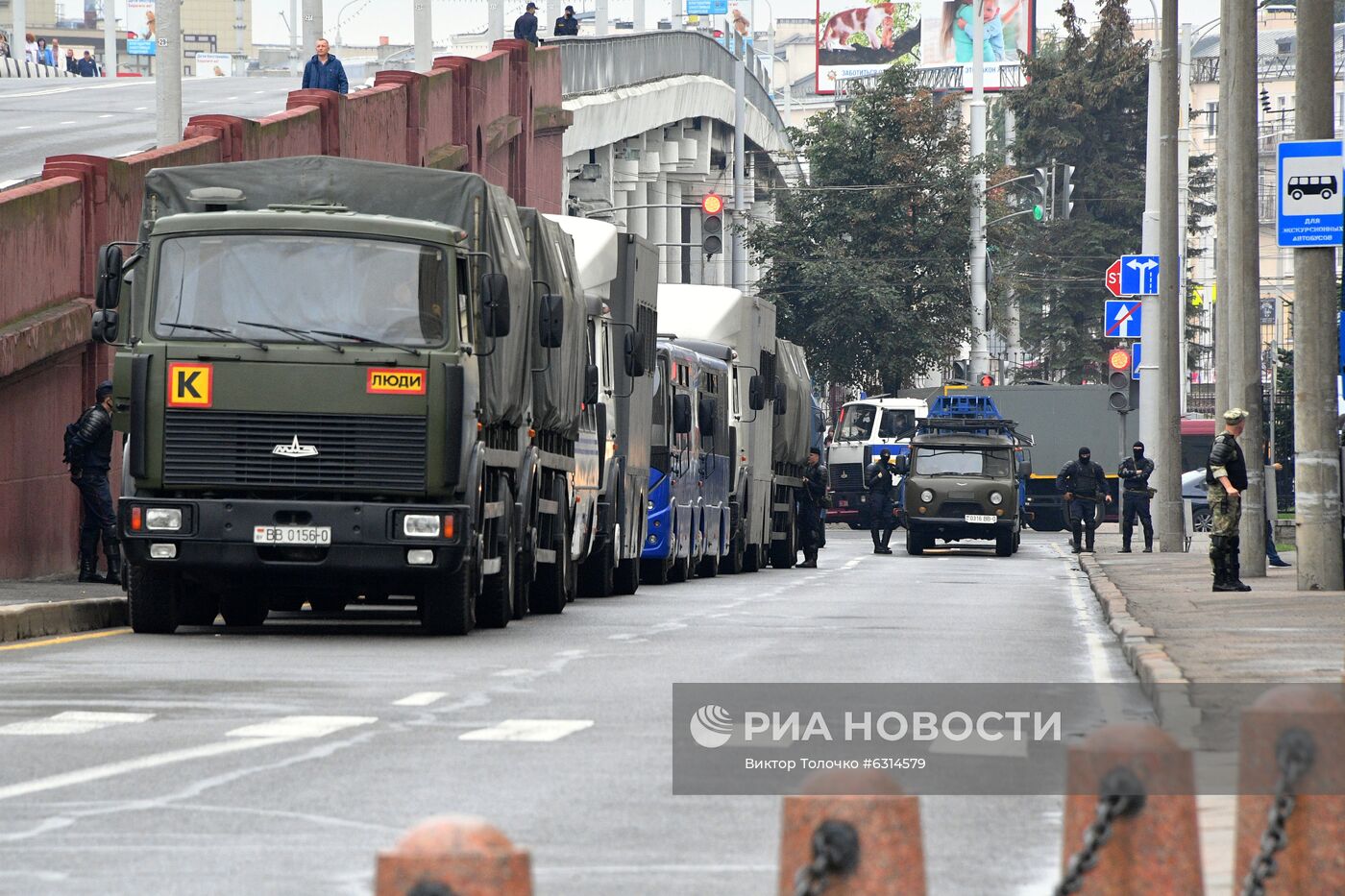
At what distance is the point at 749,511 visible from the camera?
37094 mm

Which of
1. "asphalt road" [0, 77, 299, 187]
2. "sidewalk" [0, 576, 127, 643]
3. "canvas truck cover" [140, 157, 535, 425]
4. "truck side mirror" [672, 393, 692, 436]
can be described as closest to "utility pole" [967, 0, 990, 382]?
"asphalt road" [0, 77, 299, 187]

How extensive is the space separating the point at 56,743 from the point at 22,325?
13339 mm

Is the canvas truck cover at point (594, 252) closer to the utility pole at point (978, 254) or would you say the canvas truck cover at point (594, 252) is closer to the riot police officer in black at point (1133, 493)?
the riot police officer in black at point (1133, 493)

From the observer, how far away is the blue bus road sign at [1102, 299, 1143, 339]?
43.9 m

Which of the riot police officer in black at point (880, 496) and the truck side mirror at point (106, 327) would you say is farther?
the riot police officer in black at point (880, 496)

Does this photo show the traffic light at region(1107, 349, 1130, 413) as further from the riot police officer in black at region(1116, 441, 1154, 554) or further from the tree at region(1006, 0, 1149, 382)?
the tree at region(1006, 0, 1149, 382)

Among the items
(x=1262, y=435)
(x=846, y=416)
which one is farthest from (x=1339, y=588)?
(x=846, y=416)

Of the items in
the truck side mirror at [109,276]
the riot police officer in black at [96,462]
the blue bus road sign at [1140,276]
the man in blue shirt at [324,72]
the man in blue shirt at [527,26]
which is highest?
the man in blue shirt at [527,26]

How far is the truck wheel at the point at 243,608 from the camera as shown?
19.4 m

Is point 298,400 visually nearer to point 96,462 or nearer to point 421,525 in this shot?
point 421,525

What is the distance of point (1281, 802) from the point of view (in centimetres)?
496

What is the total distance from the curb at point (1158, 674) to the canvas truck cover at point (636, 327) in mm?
6533

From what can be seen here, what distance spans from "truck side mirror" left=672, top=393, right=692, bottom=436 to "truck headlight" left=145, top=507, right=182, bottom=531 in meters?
13.7

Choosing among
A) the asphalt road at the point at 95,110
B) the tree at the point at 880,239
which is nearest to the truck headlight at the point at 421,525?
the asphalt road at the point at 95,110
